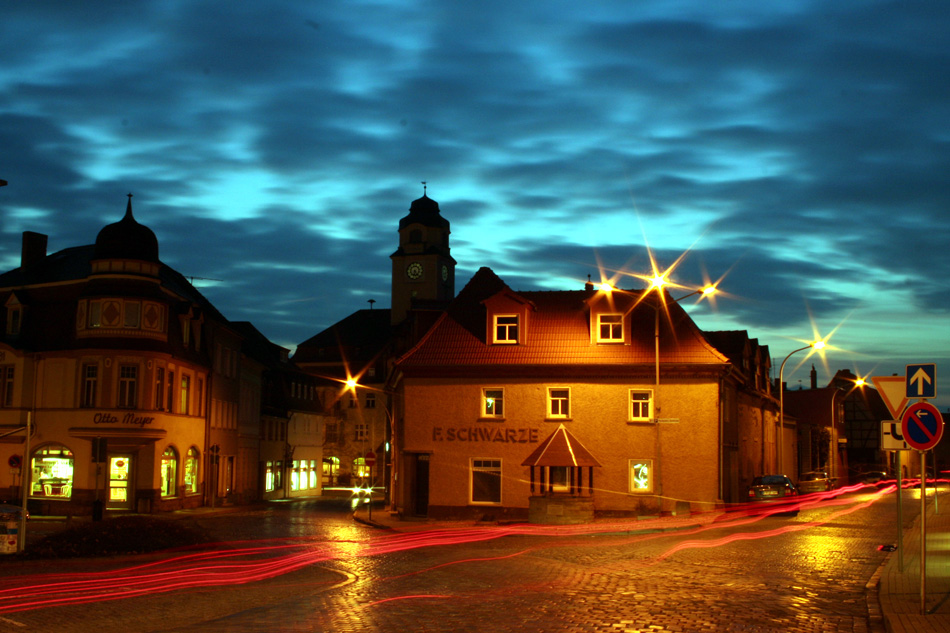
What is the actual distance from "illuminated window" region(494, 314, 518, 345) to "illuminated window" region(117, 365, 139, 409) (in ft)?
50.2

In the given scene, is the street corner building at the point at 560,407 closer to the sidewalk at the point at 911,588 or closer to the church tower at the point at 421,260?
the sidewalk at the point at 911,588

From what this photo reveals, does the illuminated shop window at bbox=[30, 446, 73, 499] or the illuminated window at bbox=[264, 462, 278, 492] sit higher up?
the illuminated shop window at bbox=[30, 446, 73, 499]

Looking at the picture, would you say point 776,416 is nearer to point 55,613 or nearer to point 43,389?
point 43,389

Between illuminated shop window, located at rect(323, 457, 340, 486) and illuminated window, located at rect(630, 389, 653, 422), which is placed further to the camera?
illuminated shop window, located at rect(323, 457, 340, 486)

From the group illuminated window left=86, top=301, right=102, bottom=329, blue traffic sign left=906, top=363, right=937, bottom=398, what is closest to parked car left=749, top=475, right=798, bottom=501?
illuminated window left=86, top=301, right=102, bottom=329

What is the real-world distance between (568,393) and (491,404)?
9.52 ft

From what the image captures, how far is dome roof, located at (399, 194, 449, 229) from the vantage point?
110 m

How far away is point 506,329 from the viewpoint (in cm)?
3875

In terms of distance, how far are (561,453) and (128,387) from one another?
733 inches

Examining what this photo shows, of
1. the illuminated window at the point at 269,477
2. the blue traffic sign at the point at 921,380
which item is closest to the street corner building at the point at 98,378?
the illuminated window at the point at 269,477

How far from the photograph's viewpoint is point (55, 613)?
1397 cm

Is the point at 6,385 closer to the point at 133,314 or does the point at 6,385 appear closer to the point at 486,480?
the point at 133,314

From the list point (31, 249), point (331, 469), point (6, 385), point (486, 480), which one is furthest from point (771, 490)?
point (331, 469)

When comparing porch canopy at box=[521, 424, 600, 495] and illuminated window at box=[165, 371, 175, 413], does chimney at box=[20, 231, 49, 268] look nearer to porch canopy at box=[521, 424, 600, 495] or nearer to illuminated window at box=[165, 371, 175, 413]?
illuminated window at box=[165, 371, 175, 413]
